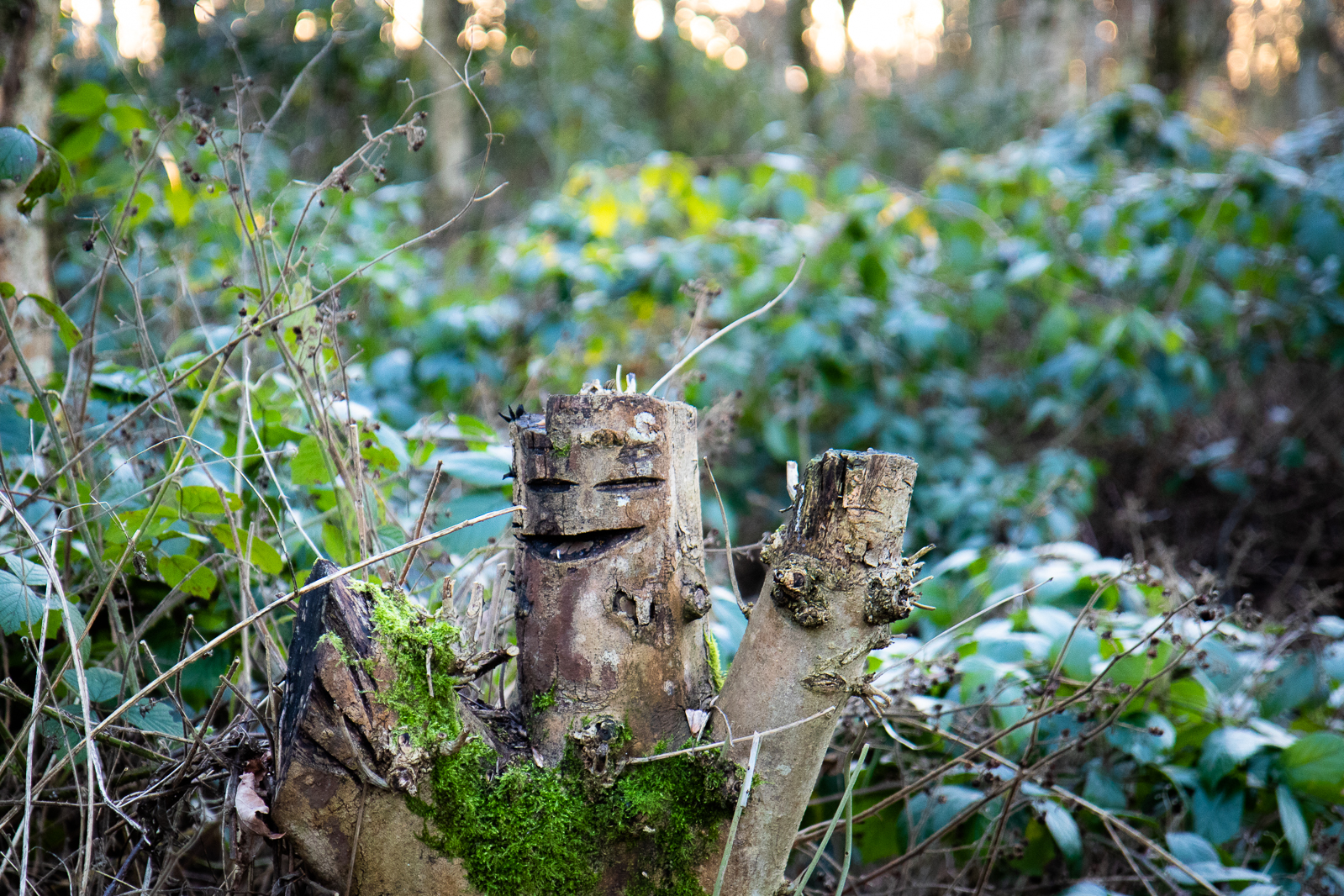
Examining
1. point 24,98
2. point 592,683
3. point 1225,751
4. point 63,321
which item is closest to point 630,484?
point 592,683

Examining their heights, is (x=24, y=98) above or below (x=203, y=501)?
above

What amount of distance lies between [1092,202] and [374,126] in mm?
7259

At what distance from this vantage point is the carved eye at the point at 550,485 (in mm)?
1111

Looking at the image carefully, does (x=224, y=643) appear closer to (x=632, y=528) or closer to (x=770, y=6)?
(x=632, y=528)

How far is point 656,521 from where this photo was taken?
114cm

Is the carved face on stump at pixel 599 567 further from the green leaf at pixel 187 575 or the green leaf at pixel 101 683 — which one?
the green leaf at pixel 101 683

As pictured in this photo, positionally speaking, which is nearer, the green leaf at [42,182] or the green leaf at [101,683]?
the green leaf at [101,683]

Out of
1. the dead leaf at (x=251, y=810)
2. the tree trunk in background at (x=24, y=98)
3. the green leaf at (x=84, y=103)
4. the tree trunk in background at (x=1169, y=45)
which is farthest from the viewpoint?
the tree trunk in background at (x=1169, y=45)

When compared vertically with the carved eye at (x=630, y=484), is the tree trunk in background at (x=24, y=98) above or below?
above

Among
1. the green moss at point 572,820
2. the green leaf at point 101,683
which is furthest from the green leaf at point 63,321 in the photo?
the green moss at point 572,820

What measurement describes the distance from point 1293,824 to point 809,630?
1.33m

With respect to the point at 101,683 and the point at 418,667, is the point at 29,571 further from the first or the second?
the point at 418,667

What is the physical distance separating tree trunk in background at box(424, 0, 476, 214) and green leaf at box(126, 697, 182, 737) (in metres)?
7.07

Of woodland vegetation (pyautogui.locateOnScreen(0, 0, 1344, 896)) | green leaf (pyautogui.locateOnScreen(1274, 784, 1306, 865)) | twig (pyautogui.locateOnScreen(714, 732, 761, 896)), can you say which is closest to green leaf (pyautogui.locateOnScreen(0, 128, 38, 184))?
woodland vegetation (pyautogui.locateOnScreen(0, 0, 1344, 896))
